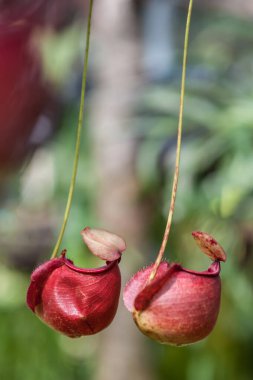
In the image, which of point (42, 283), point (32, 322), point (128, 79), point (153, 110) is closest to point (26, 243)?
point (32, 322)

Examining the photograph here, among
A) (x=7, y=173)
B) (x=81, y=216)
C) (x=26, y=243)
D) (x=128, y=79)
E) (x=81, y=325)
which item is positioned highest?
(x=81, y=325)

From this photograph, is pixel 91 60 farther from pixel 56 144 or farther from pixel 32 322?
pixel 32 322

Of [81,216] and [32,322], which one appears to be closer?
[81,216]

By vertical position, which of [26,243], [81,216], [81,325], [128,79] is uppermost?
[81,325]

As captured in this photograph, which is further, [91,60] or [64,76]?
[91,60]

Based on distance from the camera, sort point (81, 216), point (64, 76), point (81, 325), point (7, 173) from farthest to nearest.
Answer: point (64, 76) < point (81, 216) < point (7, 173) < point (81, 325)

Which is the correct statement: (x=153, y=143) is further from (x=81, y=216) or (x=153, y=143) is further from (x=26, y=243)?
(x=26, y=243)

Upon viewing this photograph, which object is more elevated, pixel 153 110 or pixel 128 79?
pixel 128 79

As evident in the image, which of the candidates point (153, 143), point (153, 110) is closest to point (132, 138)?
point (153, 143)

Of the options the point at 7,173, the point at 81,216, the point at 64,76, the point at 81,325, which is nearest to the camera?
the point at 81,325
